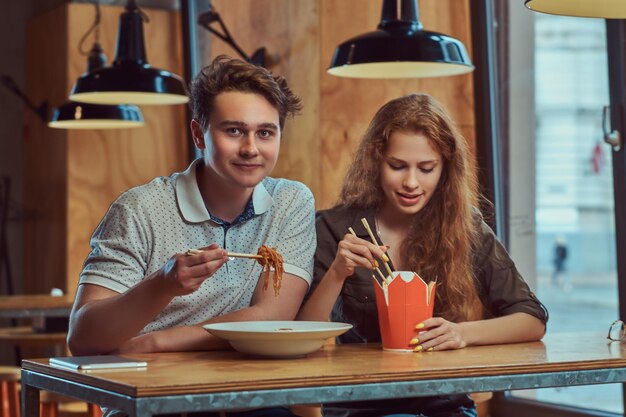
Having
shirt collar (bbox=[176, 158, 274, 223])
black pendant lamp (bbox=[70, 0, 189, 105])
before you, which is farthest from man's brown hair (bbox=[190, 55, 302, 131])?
black pendant lamp (bbox=[70, 0, 189, 105])

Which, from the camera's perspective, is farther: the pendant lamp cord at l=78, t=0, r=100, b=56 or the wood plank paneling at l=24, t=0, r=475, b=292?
the pendant lamp cord at l=78, t=0, r=100, b=56

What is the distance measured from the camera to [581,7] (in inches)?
88.7

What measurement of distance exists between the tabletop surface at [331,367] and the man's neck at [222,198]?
39 centimetres

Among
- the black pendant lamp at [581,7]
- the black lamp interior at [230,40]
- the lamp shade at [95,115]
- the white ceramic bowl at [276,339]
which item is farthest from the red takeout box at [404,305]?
the lamp shade at [95,115]

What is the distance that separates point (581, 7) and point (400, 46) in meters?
0.74

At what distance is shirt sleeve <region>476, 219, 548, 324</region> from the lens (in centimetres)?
248

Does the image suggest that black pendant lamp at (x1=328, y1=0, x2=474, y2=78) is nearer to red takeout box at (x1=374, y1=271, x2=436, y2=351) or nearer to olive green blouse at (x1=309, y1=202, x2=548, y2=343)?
olive green blouse at (x1=309, y1=202, x2=548, y2=343)

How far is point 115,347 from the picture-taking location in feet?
7.04

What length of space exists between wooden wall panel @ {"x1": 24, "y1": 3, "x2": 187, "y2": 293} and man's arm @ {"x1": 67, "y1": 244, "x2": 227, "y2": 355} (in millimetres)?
4204

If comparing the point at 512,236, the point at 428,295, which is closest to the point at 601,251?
the point at 512,236

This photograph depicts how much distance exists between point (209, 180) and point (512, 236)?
2.28 m

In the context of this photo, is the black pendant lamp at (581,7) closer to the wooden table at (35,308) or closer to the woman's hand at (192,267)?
the woman's hand at (192,267)

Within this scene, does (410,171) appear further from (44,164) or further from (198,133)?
(44,164)

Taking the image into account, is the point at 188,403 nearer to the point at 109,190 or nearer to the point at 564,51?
the point at 564,51
